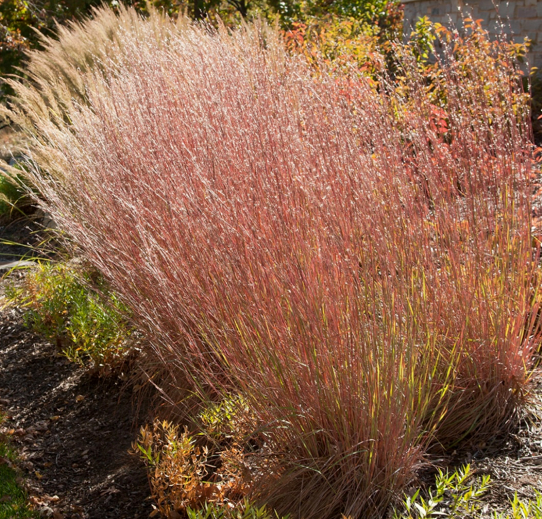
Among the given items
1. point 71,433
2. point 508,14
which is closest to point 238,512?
point 71,433

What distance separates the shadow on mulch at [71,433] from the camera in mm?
2906

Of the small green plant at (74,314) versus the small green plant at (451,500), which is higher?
the small green plant at (74,314)

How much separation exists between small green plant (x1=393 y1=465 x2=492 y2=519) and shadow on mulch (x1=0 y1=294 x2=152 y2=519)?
51.1 inches

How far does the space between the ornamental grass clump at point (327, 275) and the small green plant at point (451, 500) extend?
0.40 feet

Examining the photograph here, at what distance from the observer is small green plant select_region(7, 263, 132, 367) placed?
390 cm

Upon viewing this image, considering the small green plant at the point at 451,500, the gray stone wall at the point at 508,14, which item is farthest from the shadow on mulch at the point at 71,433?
the gray stone wall at the point at 508,14

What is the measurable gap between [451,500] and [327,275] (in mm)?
927

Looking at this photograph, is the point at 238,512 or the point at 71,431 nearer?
the point at 238,512

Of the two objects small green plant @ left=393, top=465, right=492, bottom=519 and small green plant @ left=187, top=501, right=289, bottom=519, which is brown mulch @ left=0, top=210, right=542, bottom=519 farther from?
small green plant @ left=187, top=501, right=289, bottom=519

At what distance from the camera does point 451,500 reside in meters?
2.17

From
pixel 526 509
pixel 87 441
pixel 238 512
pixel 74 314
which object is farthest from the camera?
pixel 74 314

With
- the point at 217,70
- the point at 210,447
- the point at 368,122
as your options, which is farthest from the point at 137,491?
the point at 217,70

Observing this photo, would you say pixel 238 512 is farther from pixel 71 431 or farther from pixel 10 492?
pixel 71 431

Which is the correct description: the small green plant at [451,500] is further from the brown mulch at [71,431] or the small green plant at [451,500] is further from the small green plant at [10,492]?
the small green plant at [10,492]
